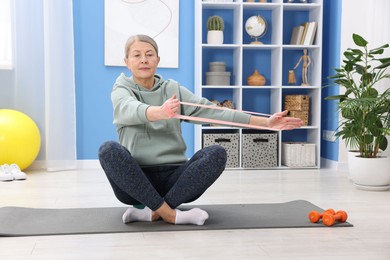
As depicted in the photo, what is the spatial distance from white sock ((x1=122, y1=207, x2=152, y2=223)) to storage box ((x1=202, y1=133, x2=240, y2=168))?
2.05 meters

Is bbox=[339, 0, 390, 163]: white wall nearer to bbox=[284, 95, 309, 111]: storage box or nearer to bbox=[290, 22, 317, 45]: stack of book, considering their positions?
bbox=[290, 22, 317, 45]: stack of book

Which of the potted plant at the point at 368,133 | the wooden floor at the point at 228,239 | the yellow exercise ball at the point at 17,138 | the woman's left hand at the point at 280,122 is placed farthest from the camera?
the yellow exercise ball at the point at 17,138

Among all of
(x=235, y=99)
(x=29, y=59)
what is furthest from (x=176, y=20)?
(x=29, y=59)

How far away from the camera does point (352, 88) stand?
137 inches

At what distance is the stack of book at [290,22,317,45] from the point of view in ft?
14.2

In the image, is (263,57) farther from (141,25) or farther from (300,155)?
(141,25)

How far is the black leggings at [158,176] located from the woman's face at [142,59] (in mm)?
355

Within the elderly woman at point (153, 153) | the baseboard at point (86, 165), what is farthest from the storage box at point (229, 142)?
the elderly woman at point (153, 153)

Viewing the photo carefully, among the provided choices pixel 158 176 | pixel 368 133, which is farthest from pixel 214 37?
pixel 158 176

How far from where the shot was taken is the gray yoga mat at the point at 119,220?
6.89 ft

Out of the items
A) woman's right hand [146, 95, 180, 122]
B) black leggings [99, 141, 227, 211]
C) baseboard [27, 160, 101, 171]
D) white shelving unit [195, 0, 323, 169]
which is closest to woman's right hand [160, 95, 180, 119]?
woman's right hand [146, 95, 180, 122]

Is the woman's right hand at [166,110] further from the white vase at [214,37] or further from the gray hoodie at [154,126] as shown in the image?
the white vase at [214,37]

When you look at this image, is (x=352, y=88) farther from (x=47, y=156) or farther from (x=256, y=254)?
(x=47, y=156)

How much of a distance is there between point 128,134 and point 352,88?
1.91 metres
